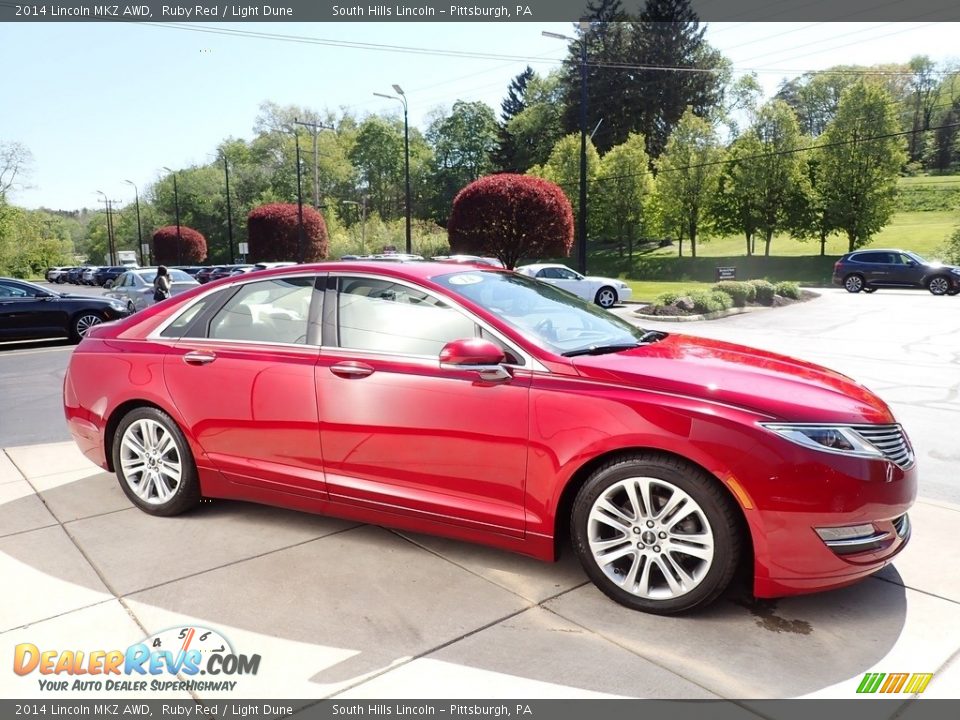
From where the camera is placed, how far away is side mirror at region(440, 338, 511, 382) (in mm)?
3266

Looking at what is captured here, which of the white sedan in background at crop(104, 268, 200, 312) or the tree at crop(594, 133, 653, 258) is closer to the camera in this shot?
the white sedan in background at crop(104, 268, 200, 312)

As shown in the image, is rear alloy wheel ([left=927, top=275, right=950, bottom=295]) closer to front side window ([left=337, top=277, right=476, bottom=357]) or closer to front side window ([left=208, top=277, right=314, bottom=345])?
front side window ([left=337, top=277, right=476, bottom=357])

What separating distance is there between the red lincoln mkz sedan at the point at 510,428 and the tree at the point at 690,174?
1682 inches

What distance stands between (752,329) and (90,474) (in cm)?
1384

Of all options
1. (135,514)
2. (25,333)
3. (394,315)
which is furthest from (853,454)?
(25,333)

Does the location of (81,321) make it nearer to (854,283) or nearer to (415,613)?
(415,613)

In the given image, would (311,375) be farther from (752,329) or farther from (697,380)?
(752,329)

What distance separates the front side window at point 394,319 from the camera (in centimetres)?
359

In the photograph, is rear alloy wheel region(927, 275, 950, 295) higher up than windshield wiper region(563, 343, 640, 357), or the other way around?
windshield wiper region(563, 343, 640, 357)

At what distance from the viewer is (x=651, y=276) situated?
147ft

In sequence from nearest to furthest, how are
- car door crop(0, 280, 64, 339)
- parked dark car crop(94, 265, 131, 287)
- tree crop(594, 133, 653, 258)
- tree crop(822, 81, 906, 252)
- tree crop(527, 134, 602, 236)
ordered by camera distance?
car door crop(0, 280, 64, 339) < tree crop(822, 81, 906, 252) < tree crop(594, 133, 653, 258) < tree crop(527, 134, 602, 236) < parked dark car crop(94, 265, 131, 287)

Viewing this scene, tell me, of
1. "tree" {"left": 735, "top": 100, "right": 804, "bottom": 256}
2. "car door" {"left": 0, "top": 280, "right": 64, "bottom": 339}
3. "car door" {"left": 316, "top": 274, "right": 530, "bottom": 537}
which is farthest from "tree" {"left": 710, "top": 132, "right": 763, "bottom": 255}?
"car door" {"left": 316, "top": 274, "right": 530, "bottom": 537}

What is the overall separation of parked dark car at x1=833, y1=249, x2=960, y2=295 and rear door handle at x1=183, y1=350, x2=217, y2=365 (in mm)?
26461
